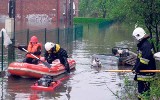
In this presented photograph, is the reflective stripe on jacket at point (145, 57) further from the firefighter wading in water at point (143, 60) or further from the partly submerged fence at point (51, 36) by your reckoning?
the partly submerged fence at point (51, 36)

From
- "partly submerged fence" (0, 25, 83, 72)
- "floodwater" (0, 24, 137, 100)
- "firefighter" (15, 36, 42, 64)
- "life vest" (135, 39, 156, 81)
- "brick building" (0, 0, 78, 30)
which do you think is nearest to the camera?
"life vest" (135, 39, 156, 81)

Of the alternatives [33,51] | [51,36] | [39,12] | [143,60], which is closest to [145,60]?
[143,60]

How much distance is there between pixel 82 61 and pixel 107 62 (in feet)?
7.06

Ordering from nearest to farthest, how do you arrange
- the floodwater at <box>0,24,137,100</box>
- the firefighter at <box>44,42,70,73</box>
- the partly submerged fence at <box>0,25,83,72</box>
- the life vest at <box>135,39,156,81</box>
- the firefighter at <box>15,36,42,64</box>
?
1. the life vest at <box>135,39,156,81</box>
2. the floodwater at <box>0,24,137,100</box>
3. the firefighter at <box>44,42,70,73</box>
4. the firefighter at <box>15,36,42,64</box>
5. the partly submerged fence at <box>0,25,83,72</box>

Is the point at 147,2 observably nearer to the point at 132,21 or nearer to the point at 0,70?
the point at 132,21

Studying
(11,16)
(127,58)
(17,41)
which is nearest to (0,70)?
(11,16)

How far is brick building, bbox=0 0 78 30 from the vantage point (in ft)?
179

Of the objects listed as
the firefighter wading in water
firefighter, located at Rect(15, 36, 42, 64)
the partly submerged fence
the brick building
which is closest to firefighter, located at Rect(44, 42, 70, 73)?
firefighter, located at Rect(15, 36, 42, 64)

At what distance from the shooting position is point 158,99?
9117 mm

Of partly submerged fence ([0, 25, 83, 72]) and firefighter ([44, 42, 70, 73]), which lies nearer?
firefighter ([44, 42, 70, 73])

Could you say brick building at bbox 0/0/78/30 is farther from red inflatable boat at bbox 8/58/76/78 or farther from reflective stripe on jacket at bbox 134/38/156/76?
reflective stripe on jacket at bbox 134/38/156/76

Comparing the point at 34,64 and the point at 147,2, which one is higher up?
the point at 147,2

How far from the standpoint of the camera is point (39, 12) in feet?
184

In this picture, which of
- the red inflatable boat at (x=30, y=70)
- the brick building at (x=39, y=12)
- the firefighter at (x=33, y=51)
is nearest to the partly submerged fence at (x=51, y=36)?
the firefighter at (x=33, y=51)
